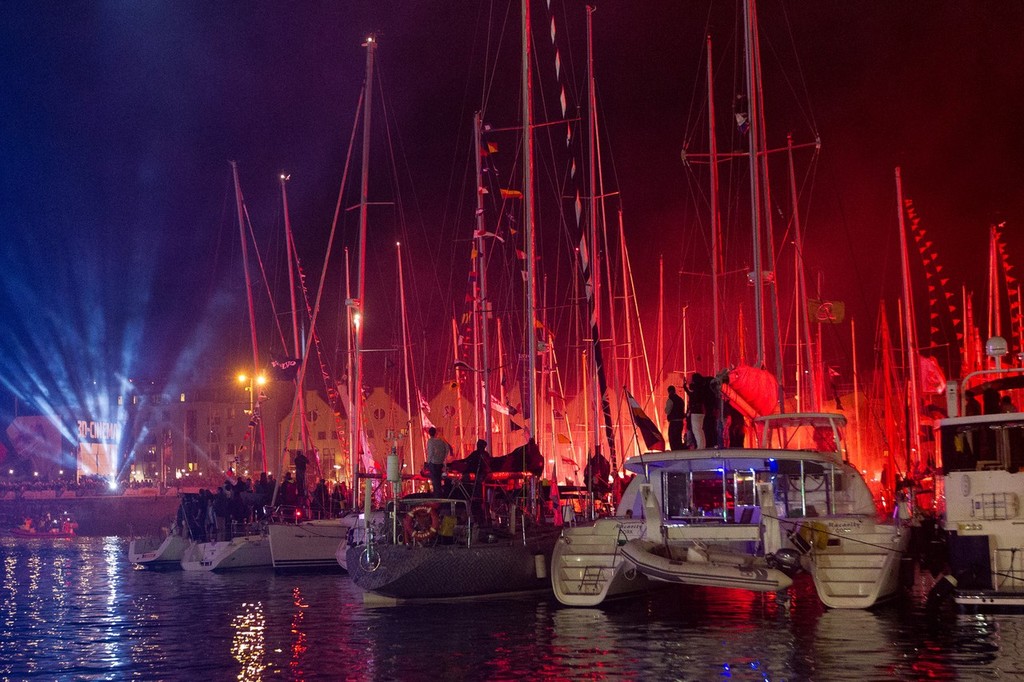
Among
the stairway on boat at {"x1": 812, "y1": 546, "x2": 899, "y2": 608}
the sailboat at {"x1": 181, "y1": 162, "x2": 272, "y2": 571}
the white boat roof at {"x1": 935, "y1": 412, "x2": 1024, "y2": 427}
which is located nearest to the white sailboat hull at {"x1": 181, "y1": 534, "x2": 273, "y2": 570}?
the sailboat at {"x1": 181, "y1": 162, "x2": 272, "y2": 571}

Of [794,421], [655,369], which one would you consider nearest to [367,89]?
[794,421]

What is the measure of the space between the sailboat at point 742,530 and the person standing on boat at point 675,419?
3.06ft

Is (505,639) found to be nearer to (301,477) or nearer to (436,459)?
(436,459)

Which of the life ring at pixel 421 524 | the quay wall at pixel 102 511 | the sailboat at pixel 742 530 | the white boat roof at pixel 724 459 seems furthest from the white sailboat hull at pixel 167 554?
the quay wall at pixel 102 511

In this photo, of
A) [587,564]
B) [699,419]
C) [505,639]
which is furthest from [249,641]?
[699,419]

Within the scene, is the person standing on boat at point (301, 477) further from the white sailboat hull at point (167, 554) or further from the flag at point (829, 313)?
the flag at point (829, 313)

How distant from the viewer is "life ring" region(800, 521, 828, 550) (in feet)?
64.2

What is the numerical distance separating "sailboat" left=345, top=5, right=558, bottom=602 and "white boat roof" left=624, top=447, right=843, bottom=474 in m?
3.39

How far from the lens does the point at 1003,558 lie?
19359 millimetres

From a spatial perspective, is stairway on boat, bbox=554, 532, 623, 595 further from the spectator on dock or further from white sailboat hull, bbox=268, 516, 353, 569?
the spectator on dock

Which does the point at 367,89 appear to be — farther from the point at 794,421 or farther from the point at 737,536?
the point at 737,536

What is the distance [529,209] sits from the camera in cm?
2902

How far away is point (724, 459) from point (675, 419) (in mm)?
2722

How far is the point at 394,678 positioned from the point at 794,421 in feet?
41.4
